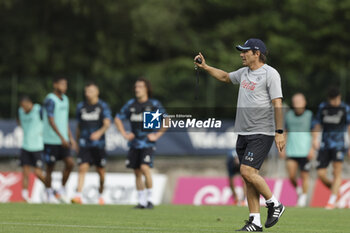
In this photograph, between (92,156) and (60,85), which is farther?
(60,85)

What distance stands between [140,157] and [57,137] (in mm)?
3003

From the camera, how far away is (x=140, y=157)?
1584cm

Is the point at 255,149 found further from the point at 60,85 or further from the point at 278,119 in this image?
the point at 60,85

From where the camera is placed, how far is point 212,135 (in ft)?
84.5

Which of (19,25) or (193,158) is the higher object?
(19,25)

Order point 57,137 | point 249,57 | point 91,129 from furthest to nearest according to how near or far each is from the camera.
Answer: point 57,137 → point 91,129 → point 249,57

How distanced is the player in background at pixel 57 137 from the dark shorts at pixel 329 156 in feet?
16.9

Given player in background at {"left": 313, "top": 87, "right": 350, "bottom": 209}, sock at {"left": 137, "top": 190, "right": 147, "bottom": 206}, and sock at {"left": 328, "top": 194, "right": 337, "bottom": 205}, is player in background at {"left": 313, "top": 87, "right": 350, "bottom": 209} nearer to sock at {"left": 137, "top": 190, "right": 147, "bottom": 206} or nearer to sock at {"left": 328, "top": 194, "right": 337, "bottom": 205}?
sock at {"left": 328, "top": 194, "right": 337, "bottom": 205}

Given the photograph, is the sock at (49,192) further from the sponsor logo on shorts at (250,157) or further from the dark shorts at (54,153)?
the sponsor logo on shorts at (250,157)

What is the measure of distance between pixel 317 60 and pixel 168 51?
6.89 meters

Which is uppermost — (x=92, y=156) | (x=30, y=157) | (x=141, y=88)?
(x=141, y=88)

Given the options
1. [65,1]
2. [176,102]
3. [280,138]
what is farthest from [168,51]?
[280,138]

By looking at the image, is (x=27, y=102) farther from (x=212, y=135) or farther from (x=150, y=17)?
(x=150, y=17)

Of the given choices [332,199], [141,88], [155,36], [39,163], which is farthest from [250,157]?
[155,36]
